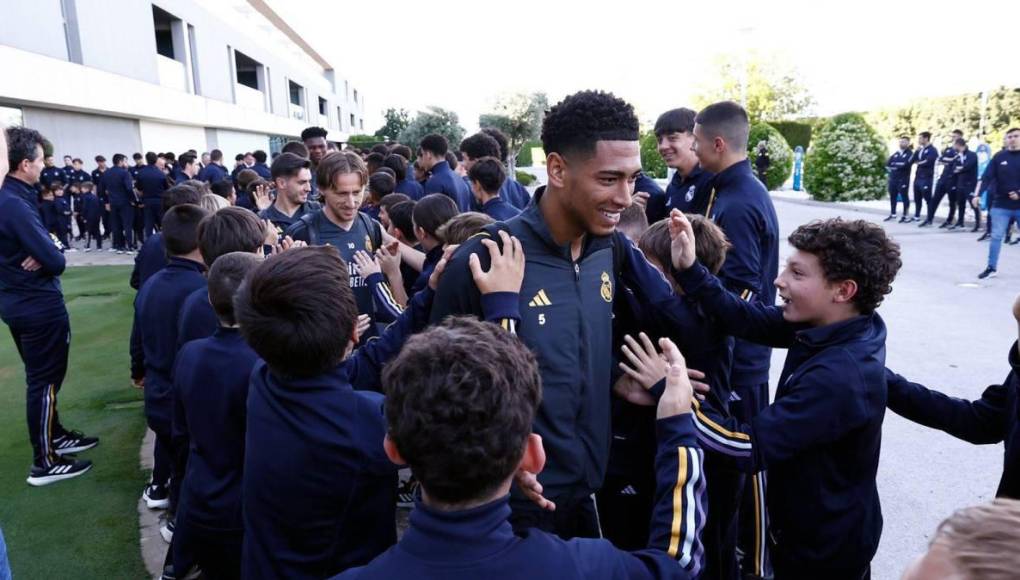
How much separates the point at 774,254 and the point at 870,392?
1.74 metres

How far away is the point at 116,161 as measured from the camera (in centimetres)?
1473

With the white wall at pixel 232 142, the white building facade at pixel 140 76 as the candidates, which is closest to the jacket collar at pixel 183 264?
the white building facade at pixel 140 76

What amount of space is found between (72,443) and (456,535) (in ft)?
15.8

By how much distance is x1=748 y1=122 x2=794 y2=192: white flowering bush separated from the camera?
21.5 metres

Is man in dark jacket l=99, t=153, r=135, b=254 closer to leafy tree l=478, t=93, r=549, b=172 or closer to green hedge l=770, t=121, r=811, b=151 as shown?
leafy tree l=478, t=93, r=549, b=172

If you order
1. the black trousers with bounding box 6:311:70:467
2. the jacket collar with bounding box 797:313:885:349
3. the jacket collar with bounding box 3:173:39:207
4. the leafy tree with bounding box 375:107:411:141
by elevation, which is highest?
the leafy tree with bounding box 375:107:411:141

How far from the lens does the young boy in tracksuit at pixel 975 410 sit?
202 cm

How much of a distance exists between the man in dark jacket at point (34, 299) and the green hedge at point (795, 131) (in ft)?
103

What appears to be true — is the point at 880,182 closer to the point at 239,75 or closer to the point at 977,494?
the point at 977,494

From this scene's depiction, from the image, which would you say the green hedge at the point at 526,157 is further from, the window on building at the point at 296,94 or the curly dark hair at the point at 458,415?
the curly dark hair at the point at 458,415

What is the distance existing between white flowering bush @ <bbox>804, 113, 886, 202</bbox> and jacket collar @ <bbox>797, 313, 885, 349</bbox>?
18351 mm

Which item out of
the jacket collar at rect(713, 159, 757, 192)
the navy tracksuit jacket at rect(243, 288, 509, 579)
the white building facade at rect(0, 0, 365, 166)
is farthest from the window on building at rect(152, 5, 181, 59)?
the navy tracksuit jacket at rect(243, 288, 509, 579)

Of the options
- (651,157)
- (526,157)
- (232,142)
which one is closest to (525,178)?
(651,157)

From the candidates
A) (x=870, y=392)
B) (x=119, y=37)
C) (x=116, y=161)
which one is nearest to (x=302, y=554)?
(x=870, y=392)
